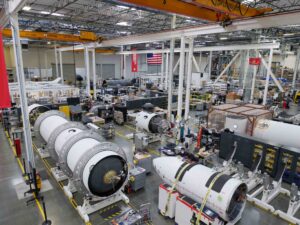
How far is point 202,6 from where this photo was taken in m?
7.27

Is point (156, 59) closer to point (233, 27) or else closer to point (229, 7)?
point (233, 27)

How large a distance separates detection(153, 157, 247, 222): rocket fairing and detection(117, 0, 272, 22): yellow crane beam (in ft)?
17.5

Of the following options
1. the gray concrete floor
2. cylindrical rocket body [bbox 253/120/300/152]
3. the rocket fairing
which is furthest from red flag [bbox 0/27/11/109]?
cylindrical rocket body [bbox 253/120/300/152]

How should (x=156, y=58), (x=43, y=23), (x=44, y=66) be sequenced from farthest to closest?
(x=44, y=66)
(x=156, y=58)
(x=43, y=23)

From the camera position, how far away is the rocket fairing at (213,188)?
533 centimetres

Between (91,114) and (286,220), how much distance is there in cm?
1381

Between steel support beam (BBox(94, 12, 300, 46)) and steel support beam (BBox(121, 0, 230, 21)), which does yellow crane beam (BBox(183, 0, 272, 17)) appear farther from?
steel support beam (BBox(121, 0, 230, 21))

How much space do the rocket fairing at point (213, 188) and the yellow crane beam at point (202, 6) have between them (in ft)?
17.5

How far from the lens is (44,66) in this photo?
34469 millimetres

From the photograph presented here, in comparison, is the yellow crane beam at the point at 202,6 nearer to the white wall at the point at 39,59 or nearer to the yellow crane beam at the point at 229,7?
the yellow crane beam at the point at 229,7

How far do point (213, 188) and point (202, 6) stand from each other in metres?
5.98

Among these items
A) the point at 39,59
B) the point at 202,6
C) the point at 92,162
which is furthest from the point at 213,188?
the point at 39,59

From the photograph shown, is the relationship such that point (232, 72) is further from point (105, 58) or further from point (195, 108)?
point (105, 58)

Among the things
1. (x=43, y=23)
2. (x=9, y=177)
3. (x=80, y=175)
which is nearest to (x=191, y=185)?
(x=80, y=175)
